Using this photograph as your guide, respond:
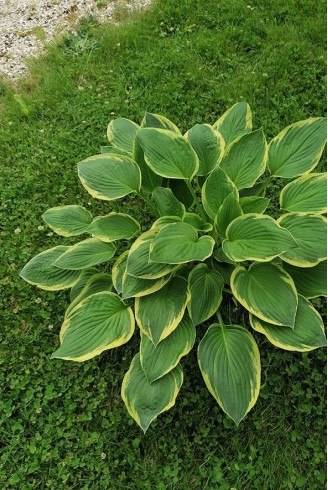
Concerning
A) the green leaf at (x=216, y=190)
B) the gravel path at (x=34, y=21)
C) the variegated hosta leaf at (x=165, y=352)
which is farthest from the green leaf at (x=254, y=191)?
the gravel path at (x=34, y=21)

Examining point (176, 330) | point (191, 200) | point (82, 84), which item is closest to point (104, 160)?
point (191, 200)

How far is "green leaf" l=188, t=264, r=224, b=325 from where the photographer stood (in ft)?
7.38

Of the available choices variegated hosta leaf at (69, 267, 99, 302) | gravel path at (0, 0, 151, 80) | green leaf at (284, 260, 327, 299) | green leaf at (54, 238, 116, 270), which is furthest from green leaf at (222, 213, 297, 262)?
gravel path at (0, 0, 151, 80)

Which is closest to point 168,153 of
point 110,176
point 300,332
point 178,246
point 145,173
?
point 145,173

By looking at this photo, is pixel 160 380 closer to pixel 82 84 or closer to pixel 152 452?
pixel 152 452

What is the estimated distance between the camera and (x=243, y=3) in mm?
4055

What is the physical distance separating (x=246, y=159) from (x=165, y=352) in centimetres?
100

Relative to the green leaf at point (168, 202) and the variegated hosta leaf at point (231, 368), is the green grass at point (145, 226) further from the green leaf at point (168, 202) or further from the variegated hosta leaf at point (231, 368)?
the green leaf at point (168, 202)

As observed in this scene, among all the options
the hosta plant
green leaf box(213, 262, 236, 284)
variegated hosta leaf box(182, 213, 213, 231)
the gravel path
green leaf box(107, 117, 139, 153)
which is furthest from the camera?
the gravel path

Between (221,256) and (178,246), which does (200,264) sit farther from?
(178,246)

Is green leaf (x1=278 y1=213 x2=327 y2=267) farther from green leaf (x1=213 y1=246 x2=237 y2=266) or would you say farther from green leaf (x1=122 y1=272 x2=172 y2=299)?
green leaf (x1=122 y1=272 x2=172 y2=299)

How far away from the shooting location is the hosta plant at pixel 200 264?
80.7 inches

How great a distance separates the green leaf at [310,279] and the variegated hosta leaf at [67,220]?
1.07 meters

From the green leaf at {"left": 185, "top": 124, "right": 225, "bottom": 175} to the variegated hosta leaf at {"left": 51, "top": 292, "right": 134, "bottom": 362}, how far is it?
0.81m
